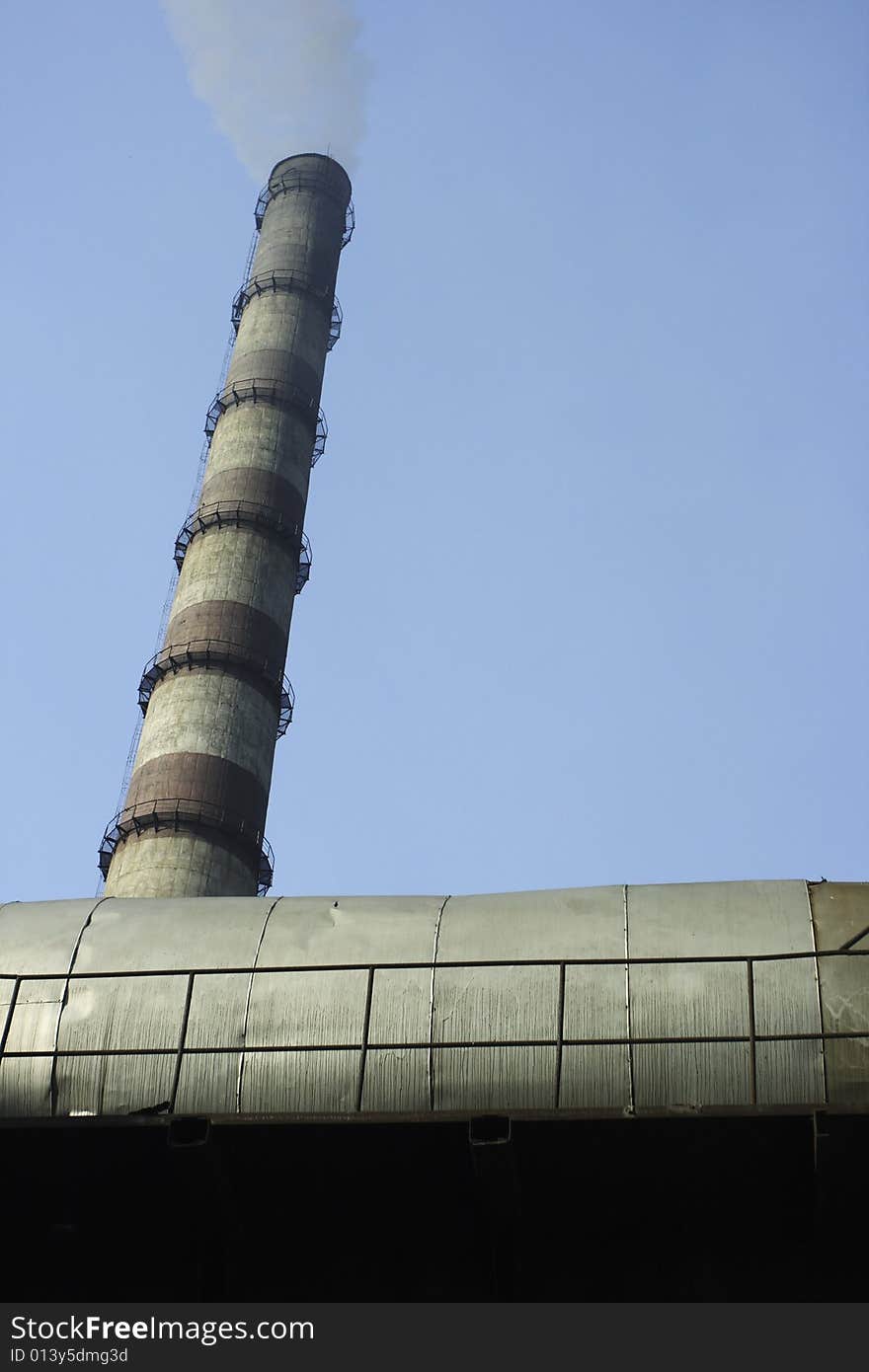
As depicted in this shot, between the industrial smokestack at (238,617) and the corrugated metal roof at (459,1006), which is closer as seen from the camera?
the corrugated metal roof at (459,1006)

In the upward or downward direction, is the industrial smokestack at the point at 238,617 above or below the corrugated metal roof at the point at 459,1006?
above

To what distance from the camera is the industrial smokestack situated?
2511 cm

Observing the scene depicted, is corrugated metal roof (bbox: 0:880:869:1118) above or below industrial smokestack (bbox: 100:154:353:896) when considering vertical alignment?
below

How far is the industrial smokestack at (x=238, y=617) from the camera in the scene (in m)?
25.1

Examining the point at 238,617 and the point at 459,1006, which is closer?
the point at 459,1006

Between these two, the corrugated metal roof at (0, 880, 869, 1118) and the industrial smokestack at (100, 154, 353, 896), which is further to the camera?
the industrial smokestack at (100, 154, 353, 896)

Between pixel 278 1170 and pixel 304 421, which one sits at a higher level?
pixel 304 421

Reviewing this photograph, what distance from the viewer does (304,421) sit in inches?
1247

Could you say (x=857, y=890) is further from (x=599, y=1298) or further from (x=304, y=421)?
(x=304, y=421)

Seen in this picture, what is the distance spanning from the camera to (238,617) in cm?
2742

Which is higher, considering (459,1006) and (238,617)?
(238,617)

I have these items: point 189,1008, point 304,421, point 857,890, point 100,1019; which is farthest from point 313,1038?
point 304,421
